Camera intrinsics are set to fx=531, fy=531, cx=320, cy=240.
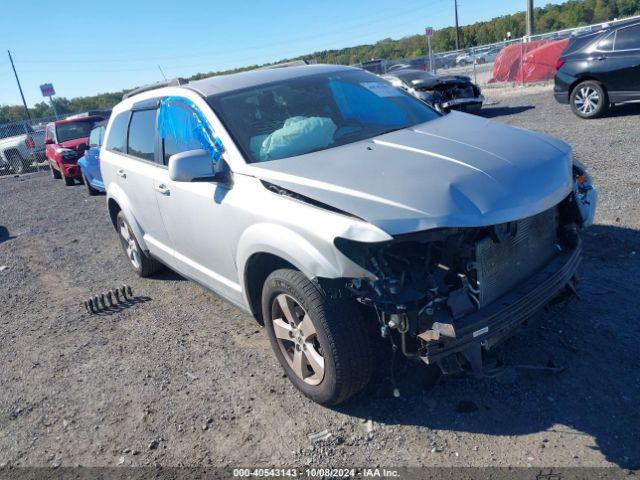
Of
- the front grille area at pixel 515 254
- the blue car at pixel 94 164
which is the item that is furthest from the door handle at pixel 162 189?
the blue car at pixel 94 164

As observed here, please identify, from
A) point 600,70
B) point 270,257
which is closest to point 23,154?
point 600,70

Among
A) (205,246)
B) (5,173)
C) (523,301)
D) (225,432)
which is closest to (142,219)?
(205,246)

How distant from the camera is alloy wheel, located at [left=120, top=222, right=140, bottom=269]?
225 inches

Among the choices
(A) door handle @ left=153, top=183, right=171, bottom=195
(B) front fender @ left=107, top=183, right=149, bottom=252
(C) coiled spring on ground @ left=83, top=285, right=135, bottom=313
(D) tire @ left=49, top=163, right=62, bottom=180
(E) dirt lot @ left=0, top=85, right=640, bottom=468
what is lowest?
(E) dirt lot @ left=0, top=85, right=640, bottom=468

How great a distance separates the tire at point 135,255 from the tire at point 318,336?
2.75 metres

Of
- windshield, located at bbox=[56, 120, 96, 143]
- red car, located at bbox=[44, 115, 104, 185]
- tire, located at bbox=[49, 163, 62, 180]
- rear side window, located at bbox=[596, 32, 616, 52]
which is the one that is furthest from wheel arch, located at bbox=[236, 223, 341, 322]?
tire, located at bbox=[49, 163, 62, 180]

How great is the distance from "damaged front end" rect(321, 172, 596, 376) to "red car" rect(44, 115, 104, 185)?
13.5 m

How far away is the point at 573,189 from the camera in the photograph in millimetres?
3432

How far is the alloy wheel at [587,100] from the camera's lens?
10493mm

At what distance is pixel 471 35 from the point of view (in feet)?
304

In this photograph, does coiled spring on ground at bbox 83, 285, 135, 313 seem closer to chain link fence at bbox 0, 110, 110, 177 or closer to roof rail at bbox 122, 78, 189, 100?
roof rail at bbox 122, 78, 189, 100

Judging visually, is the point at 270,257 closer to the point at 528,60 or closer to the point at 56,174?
the point at 56,174

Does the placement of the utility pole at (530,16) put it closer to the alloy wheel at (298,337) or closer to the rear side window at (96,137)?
the rear side window at (96,137)

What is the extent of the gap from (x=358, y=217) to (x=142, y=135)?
9.81 feet
